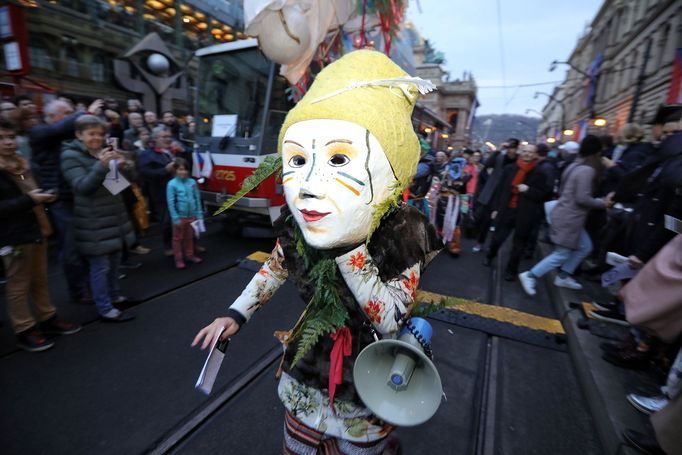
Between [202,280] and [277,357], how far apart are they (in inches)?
73.6

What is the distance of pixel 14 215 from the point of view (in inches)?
96.7

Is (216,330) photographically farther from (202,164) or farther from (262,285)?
(202,164)

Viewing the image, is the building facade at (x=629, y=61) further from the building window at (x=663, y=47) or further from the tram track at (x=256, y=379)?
the tram track at (x=256, y=379)

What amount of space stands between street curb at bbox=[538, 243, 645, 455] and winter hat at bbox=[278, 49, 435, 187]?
7.01ft

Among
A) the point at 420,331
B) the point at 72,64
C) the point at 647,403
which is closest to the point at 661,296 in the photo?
the point at 647,403

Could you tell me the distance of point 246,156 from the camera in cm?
469

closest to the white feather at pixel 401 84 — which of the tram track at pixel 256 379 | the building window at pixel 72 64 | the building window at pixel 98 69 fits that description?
the tram track at pixel 256 379

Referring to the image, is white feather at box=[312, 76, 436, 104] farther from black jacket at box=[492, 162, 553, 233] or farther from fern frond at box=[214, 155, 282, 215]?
black jacket at box=[492, 162, 553, 233]

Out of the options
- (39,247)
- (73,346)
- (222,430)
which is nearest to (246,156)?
(39,247)

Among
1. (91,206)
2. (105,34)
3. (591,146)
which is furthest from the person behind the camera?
(105,34)

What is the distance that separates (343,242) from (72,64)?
742 inches

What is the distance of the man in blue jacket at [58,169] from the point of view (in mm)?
3178

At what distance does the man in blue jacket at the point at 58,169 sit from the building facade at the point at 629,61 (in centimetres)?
1727

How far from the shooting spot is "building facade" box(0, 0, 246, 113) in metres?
13.2
